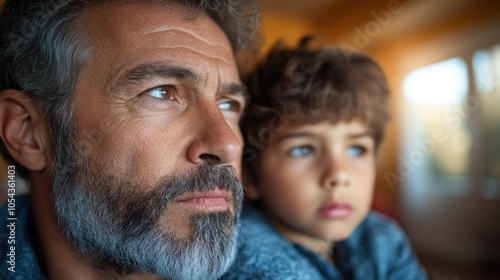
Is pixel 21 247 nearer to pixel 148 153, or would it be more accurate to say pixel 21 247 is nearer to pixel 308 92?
pixel 148 153

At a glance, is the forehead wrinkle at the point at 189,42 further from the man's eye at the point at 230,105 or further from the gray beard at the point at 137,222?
the gray beard at the point at 137,222

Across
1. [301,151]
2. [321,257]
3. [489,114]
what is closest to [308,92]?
[301,151]

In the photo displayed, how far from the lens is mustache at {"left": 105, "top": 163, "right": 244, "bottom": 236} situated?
2.13ft

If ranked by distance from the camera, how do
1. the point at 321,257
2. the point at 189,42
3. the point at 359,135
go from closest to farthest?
the point at 189,42, the point at 321,257, the point at 359,135

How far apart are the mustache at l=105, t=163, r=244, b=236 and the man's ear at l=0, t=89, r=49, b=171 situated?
0.61 feet

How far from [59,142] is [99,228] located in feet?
0.56

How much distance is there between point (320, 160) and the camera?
3.44 ft

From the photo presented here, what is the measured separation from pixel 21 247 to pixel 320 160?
0.69 m

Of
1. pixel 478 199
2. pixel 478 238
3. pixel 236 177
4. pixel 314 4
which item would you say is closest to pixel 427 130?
pixel 478 199

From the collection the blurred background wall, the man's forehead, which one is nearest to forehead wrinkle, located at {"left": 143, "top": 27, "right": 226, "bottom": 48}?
the man's forehead

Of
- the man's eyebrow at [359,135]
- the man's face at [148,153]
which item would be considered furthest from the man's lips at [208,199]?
the man's eyebrow at [359,135]

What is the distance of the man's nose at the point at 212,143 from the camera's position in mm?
673

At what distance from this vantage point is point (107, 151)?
2.25ft

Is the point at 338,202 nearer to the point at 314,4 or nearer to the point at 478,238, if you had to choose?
the point at 314,4
